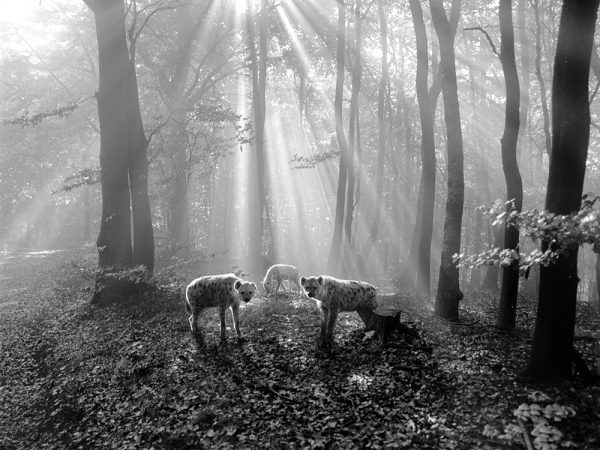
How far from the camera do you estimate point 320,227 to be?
6425 centimetres

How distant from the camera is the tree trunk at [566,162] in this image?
743 centimetres

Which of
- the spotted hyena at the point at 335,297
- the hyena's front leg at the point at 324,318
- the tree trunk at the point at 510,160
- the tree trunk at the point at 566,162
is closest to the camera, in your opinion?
the tree trunk at the point at 566,162

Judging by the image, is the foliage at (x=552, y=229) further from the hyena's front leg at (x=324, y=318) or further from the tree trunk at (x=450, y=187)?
the tree trunk at (x=450, y=187)

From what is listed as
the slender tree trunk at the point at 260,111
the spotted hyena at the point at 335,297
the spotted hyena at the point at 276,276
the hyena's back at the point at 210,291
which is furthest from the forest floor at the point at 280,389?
the slender tree trunk at the point at 260,111

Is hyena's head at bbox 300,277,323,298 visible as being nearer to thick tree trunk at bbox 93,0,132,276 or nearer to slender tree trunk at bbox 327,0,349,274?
thick tree trunk at bbox 93,0,132,276

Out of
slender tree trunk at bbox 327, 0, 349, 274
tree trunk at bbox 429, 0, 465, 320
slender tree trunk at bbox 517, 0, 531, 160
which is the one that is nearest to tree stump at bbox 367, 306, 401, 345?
tree trunk at bbox 429, 0, 465, 320

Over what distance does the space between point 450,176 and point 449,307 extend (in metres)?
3.80

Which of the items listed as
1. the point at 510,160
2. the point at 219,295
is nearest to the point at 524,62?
the point at 510,160

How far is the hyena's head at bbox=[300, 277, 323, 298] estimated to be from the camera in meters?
10.5

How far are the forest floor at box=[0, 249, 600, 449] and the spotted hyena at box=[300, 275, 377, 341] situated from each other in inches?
20.2

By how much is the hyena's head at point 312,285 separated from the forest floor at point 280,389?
3.91 ft

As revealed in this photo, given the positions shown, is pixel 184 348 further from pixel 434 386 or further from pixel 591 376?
pixel 591 376

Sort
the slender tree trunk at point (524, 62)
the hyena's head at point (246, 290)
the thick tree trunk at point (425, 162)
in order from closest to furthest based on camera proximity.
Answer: the hyena's head at point (246, 290) → the thick tree trunk at point (425, 162) → the slender tree trunk at point (524, 62)

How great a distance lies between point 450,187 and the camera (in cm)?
1379
